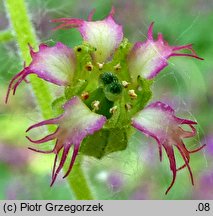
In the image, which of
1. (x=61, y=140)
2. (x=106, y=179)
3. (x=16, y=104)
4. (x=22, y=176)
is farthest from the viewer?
(x=22, y=176)

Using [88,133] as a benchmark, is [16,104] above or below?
below

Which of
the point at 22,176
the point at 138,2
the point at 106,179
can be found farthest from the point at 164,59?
the point at 138,2

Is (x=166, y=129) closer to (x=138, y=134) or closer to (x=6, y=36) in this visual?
(x=138, y=134)

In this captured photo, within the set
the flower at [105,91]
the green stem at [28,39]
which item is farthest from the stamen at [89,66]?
Result: the green stem at [28,39]

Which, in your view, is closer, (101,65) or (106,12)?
(101,65)

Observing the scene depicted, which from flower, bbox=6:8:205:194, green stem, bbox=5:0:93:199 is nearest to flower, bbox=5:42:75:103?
flower, bbox=6:8:205:194

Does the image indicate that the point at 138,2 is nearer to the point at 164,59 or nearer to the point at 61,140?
the point at 164,59
